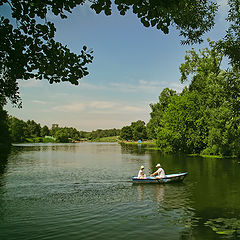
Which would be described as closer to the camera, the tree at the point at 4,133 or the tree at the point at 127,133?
Answer: the tree at the point at 4,133

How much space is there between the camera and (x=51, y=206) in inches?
597

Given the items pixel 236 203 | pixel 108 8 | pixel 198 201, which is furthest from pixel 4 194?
pixel 108 8

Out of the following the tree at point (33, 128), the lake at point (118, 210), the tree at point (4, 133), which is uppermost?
the tree at point (33, 128)

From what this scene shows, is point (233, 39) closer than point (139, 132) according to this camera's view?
Yes

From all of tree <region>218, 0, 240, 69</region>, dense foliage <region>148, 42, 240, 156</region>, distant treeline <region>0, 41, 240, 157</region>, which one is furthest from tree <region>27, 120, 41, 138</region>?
tree <region>218, 0, 240, 69</region>

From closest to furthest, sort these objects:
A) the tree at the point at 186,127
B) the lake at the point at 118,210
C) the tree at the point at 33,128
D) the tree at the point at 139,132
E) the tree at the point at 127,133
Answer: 1. the lake at the point at 118,210
2. the tree at the point at 186,127
3. the tree at the point at 139,132
4. the tree at the point at 33,128
5. the tree at the point at 127,133

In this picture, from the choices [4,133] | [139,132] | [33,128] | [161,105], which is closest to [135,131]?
[139,132]

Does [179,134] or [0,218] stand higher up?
[179,134]

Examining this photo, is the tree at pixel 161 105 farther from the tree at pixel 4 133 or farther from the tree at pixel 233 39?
the tree at pixel 233 39

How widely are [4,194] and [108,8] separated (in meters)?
16.4

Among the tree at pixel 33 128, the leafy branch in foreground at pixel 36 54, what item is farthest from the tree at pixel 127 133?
the leafy branch in foreground at pixel 36 54

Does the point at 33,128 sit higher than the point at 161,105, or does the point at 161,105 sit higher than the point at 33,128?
the point at 161,105

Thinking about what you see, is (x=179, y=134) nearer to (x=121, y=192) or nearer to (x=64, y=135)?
(x=121, y=192)

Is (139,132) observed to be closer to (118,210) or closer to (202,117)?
(202,117)
